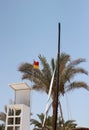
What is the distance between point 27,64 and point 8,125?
11.9 metres

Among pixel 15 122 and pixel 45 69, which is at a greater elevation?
pixel 45 69

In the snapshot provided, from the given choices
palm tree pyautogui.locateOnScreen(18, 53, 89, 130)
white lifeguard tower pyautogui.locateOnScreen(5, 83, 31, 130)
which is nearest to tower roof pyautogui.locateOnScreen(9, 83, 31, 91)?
white lifeguard tower pyautogui.locateOnScreen(5, 83, 31, 130)

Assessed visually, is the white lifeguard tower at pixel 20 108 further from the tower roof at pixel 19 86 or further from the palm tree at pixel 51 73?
the palm tree at pixel 51 73

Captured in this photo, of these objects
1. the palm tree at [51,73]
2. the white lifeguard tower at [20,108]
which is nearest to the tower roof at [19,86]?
the white lifeguard tower at [20,108]

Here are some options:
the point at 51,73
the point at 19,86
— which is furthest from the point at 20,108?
the point at 51,73

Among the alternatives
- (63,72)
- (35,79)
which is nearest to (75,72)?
(63,72)

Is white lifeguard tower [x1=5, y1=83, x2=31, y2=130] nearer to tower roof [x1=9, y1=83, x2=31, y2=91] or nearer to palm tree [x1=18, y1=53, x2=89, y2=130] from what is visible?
tower roof [x1=9, y1=83, x2=31, y2=91]

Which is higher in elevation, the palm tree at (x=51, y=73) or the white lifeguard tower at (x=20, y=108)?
the palm tree at (x=51, y=73)

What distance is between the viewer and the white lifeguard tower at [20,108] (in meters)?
A: 17.3

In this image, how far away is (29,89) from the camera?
18000mm

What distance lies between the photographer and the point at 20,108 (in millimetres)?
17609

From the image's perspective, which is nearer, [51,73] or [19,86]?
[19,86]

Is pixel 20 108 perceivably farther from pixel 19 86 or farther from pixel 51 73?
pixel 51 73

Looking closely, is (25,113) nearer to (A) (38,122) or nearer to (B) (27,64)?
(B) (27,64)
